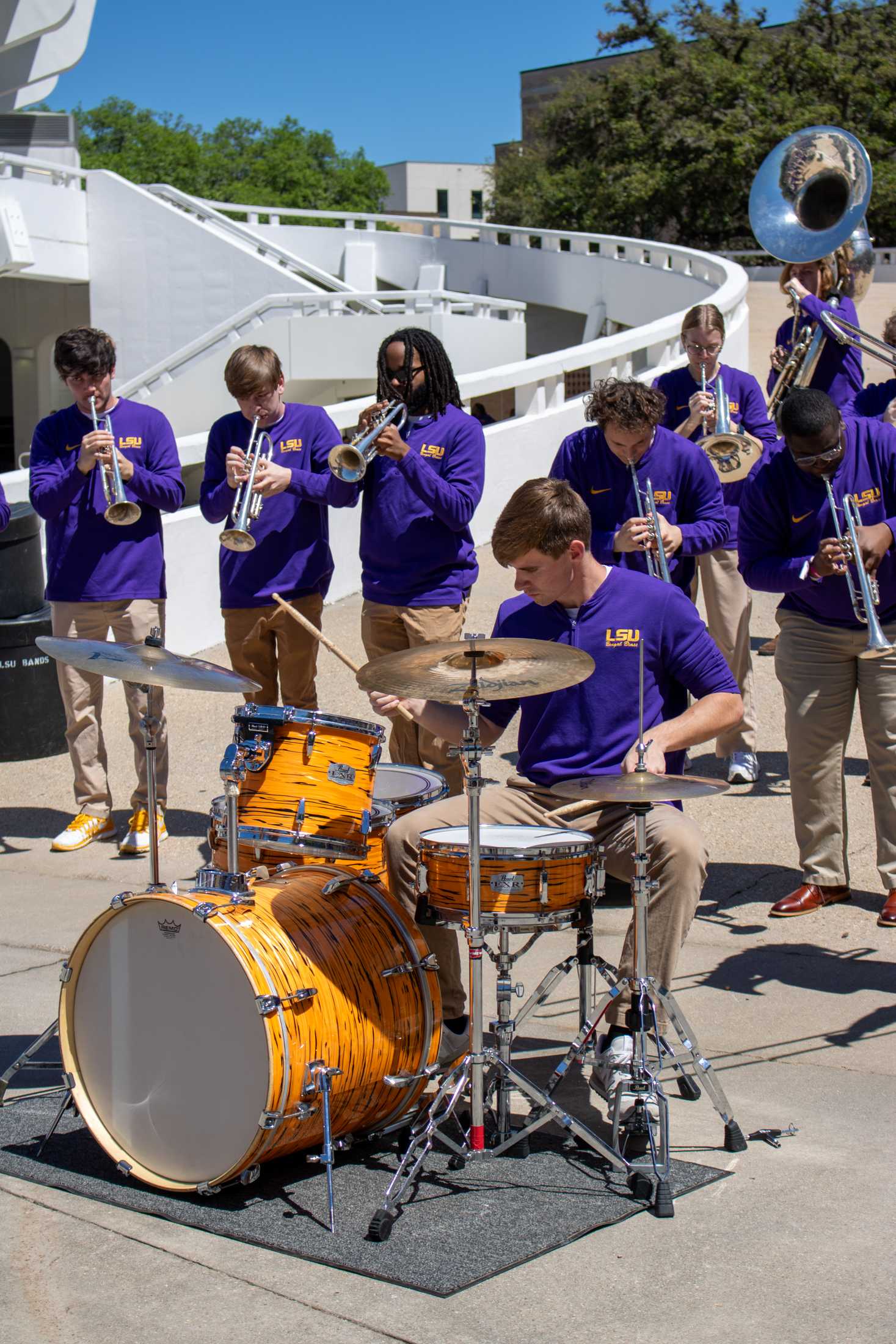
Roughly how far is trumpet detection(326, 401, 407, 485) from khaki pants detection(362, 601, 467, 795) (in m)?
0.60

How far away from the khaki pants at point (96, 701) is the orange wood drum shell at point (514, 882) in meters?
3.40

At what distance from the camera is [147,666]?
4.14 metres

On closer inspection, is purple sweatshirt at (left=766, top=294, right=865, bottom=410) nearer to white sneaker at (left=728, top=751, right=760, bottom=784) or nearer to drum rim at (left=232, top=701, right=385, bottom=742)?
white sneaker at (left=728, top=751, right=760, bottom=784)

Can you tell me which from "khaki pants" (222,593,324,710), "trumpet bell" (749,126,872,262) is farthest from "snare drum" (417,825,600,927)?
"trumpet bell" (749,126,872,262)

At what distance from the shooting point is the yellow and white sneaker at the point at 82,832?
757cm

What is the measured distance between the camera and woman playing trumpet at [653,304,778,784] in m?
7.46

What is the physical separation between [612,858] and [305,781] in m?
0.93

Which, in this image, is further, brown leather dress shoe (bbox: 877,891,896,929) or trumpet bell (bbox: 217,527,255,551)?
trumpet bell (bbox: 217,527,255,551)

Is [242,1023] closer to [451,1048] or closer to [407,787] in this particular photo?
[451,1048]

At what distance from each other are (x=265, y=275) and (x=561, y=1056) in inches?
1102

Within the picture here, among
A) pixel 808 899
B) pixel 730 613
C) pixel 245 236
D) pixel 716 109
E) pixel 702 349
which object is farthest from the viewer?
pixel 716 109

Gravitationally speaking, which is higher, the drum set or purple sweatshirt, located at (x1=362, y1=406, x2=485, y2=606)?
purple sweatshirt, located at (x1=362, y1=406, x2=485, y2=606)

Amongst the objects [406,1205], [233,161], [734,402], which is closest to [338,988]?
[406,1205]

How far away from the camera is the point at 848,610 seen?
5902 millimetres
